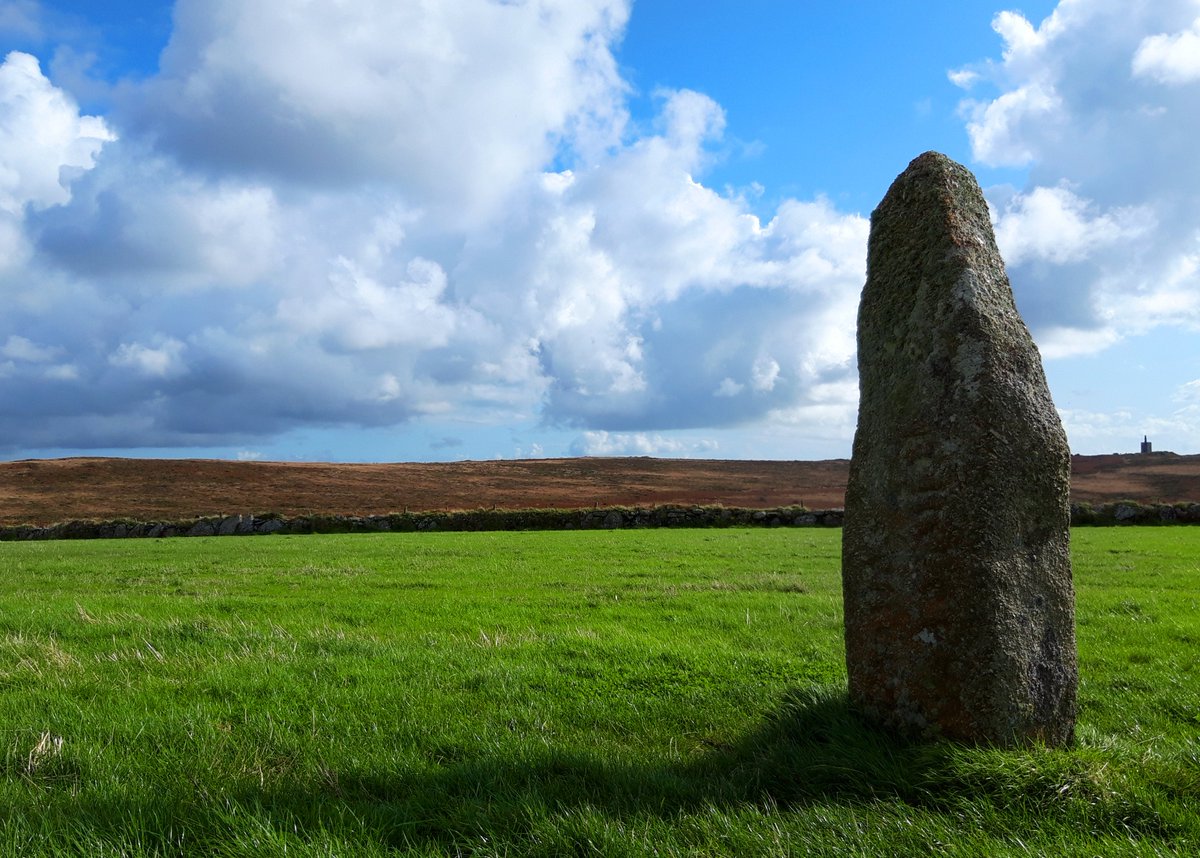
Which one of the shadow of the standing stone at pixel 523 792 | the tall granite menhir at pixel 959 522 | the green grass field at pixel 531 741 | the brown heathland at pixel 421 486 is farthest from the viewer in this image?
the brown heathland at pixel 421 486

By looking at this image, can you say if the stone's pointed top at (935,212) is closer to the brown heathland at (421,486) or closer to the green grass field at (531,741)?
the green grass field at (531,741)

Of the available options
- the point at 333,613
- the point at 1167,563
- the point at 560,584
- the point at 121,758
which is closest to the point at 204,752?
the point at 121,758

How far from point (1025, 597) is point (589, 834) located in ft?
11.5

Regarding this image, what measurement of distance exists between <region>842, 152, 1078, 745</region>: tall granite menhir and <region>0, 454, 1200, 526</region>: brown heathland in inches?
1597

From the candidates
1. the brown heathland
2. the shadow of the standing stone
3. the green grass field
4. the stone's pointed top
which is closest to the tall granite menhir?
the stone's pointed top

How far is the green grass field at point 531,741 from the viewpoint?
4.65 meters

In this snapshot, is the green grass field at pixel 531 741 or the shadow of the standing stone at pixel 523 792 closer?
the green grass field at pixel 531 741

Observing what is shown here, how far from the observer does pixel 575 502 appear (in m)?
51.4

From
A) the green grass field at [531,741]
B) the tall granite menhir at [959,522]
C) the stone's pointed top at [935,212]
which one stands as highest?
the stone's pointed top at [935,212]

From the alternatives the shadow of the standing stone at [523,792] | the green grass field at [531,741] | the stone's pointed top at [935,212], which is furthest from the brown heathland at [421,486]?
the shadow of the standing stone at [523,792]

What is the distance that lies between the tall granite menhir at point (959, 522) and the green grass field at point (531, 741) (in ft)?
1.23

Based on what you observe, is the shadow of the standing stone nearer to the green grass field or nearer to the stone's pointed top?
the green grass field

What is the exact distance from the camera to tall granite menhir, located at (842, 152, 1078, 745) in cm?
549

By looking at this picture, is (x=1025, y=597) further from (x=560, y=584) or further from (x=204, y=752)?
(x=560, y=584)
